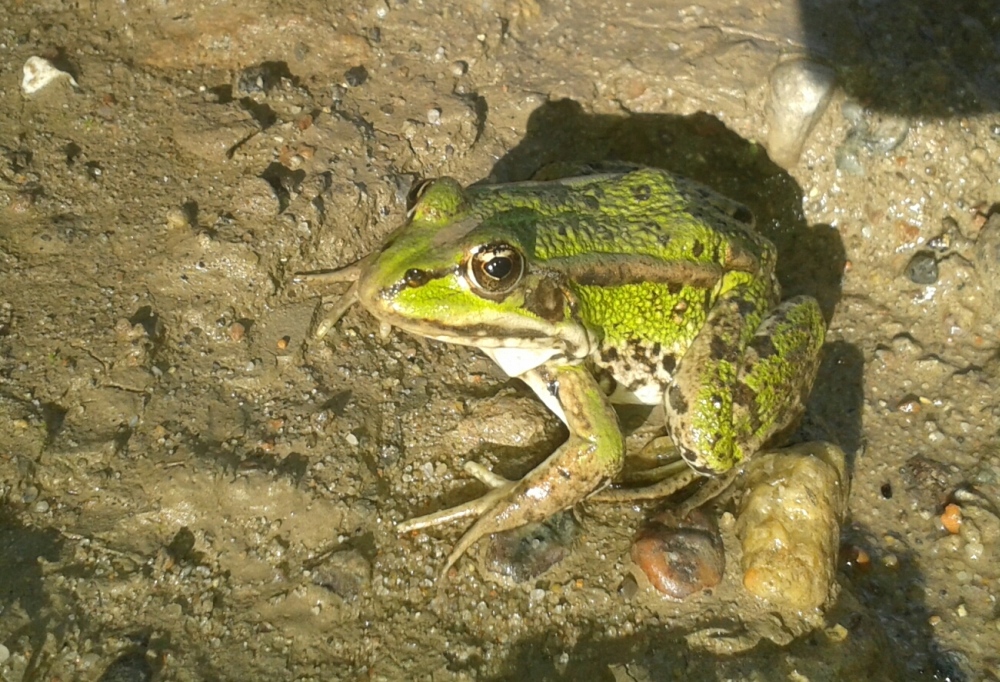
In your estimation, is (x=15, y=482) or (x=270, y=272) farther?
(x=270, y=272)

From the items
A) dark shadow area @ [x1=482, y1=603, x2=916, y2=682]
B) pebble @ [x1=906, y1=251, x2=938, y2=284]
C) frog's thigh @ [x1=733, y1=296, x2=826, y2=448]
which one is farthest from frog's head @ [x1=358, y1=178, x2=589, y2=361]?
pebble @ [x1=906, y1=251, x2=938, y2=284]

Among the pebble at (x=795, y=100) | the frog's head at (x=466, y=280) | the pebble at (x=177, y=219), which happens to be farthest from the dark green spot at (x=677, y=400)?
the pebble at (x=177, y=219)

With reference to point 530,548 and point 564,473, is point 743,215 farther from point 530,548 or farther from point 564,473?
point 530,548

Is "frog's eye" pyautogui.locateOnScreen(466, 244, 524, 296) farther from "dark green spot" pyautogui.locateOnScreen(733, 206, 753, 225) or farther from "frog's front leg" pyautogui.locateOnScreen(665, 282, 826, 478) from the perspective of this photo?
"dark green spot" pyautogui.locateOnScreen(733, 206, 753, 225)

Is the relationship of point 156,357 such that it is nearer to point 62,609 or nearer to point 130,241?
point 130,241

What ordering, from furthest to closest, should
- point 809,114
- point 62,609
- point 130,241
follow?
point 809,114, point 130,241, point 62,609

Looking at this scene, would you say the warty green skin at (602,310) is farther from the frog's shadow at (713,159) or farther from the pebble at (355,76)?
the pebble at (355,76)

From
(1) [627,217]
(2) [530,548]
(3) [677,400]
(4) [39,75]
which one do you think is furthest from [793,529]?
(4) [39,75]

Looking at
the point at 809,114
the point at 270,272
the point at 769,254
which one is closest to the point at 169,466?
the point at 270,272
